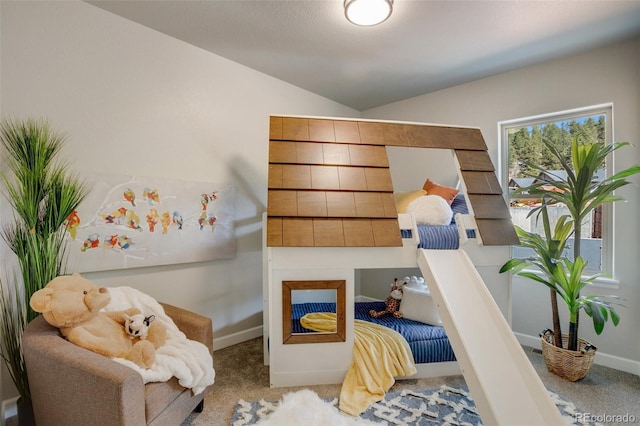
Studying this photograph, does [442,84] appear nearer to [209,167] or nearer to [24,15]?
[209,167]

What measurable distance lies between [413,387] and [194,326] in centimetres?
151

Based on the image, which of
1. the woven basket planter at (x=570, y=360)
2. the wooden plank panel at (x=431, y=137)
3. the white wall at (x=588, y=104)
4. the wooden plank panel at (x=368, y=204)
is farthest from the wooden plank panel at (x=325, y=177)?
the woven basket planter at (x=570, y=360)

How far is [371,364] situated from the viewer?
2.09 meters

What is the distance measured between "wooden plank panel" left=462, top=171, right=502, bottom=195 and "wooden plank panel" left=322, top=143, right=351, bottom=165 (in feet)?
3.14

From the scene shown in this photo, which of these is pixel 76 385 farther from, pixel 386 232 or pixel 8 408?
pixel 386 232

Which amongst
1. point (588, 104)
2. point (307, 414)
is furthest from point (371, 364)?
point (588, 104)

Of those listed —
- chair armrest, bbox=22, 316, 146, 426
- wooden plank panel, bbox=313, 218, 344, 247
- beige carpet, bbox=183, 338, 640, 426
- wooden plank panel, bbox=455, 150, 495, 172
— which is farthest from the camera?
wooden plank panel, bbox=455, 150, 495, 172

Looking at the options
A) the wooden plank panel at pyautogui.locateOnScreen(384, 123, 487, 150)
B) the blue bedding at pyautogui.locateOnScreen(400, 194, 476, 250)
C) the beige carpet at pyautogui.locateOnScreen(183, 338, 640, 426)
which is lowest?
the beige carpet at pyautogui.locateOnScreen(183, 338, 640, 426)

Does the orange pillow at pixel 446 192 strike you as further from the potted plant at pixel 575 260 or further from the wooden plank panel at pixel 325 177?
the wooden plank panel at pixel 325 177

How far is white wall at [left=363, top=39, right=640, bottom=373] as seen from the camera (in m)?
2.37

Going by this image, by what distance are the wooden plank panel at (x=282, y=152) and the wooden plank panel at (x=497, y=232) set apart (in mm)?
1449

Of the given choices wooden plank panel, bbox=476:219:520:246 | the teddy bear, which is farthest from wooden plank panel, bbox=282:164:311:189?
wooden plank panel, bbox=476:219:520:246

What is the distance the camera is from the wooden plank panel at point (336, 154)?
221cm

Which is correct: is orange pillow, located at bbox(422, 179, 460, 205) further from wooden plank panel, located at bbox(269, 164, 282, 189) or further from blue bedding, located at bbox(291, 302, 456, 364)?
wooden plank panel, located at bbox(269, 164, 282, 189)
